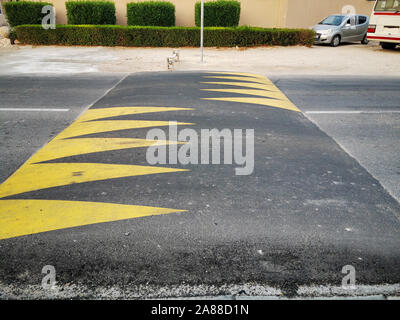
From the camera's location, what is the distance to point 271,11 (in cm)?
2198

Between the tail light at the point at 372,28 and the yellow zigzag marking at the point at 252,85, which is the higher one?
the tail light at the point at 372,28

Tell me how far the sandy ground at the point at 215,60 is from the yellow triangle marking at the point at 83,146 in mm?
7061

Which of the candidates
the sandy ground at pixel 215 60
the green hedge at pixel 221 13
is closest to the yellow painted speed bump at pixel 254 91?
the sandy ground at pixel 215 60

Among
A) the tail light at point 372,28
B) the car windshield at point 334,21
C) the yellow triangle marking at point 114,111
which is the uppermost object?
the car windshield at point 334,21

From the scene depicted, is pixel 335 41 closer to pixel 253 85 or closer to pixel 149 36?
pixel 149 36

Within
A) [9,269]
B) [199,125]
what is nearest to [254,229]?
[9,269]

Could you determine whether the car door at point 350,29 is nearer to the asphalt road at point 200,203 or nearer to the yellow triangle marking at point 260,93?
the yellow triangle marking at point 260,93

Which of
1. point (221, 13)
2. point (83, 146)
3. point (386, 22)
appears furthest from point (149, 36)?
point (83, 146)

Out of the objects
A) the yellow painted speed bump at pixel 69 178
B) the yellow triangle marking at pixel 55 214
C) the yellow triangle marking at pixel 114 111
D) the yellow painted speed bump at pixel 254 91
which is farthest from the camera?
the yellow painted speed bump at pixel 254 91

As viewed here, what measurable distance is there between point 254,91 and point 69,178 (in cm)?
560

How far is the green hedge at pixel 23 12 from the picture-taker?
1867 centimetres

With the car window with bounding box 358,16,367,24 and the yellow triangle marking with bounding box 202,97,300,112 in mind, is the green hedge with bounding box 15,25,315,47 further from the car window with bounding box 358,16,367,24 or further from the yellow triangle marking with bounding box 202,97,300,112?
the yellow triangle marking with bounding box 202,97,300,112

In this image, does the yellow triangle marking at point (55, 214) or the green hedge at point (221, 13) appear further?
the green hedge at point (221, 13)

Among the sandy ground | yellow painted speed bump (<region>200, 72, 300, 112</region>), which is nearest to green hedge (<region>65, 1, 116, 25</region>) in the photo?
the sandy ground
